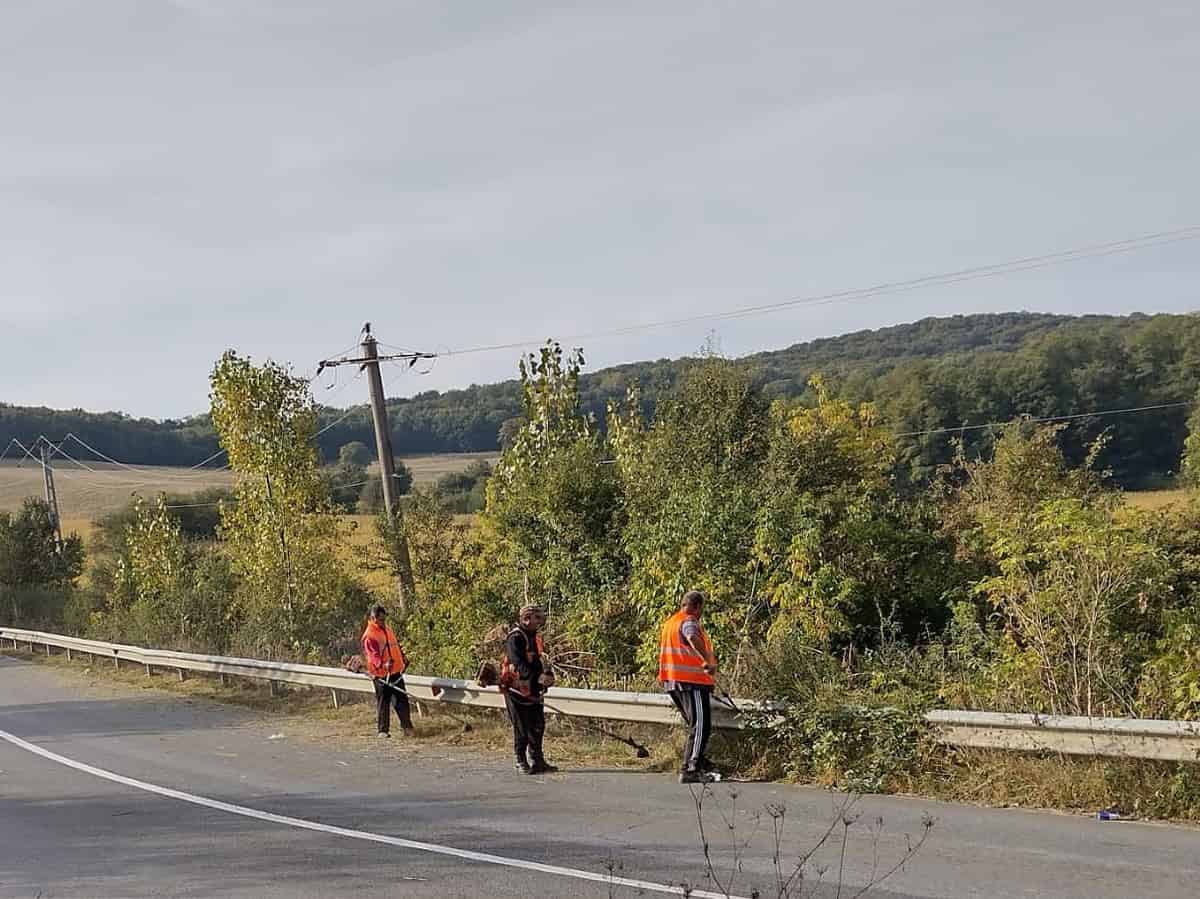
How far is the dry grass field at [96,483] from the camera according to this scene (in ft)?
240

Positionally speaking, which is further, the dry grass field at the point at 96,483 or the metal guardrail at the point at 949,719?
the dry grass field at the point at 96,483

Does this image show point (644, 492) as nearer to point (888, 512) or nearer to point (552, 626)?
point (552, 626)

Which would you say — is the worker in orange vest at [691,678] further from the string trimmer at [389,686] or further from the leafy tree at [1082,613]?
the string trimmer at [389,686]

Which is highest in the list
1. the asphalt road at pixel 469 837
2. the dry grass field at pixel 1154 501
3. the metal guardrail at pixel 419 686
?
the dry grass field at pixel 1154 501

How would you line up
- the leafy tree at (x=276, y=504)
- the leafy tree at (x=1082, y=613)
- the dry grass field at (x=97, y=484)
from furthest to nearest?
the dry grass field at (x=97, y=484), the leafy tree at (x=276, y=504), the leafy tree at (x=1082, y=613)

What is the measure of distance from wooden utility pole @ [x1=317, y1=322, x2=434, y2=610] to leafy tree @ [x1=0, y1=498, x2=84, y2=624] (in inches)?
731

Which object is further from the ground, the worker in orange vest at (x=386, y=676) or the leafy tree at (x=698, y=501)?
the leafy tree at (x=698, y=501)

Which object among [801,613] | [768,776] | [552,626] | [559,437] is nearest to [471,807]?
[768,776]

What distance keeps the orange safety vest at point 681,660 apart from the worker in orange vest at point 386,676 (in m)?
4.55

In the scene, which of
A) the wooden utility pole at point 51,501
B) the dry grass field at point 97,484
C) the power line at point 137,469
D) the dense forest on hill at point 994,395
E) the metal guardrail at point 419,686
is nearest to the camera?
the metal guardrail at point 419,686

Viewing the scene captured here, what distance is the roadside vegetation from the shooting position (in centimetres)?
987

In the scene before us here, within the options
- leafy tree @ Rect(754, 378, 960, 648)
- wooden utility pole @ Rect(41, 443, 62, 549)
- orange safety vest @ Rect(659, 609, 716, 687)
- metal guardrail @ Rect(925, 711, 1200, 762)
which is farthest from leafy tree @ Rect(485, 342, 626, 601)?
wooden utility pole @ Rect(41, 443, 62, 549)

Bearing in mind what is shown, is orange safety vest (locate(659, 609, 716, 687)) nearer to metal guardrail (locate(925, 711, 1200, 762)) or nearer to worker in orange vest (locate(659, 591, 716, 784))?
worker in orange vest (locate(659, 591, 716, 784))

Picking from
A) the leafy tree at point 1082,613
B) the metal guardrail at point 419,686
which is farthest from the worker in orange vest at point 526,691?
the leafy tree at point 1082,613
